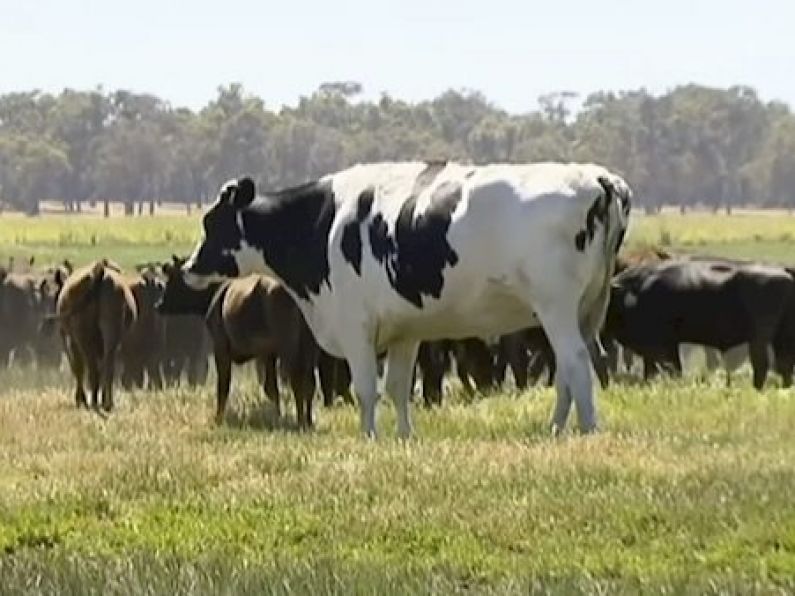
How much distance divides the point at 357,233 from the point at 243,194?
6.62 ft

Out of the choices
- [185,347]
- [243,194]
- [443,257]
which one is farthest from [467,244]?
[185,347]

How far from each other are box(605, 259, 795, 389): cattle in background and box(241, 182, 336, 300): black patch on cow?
6982 millimetres

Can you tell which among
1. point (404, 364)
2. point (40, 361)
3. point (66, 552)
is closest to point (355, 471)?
point (66, 552)

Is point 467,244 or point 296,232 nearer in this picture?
point 467,244

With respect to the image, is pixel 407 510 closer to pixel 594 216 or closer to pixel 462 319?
pixel 594 216

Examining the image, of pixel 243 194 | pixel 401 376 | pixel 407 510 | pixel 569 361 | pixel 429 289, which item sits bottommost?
pixel 401 376

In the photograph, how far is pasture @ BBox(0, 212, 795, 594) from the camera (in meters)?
9.41

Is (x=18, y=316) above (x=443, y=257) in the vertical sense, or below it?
below

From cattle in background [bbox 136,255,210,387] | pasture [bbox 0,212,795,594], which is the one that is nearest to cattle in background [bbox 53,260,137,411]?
pasture [bbox 0,212,795,594]

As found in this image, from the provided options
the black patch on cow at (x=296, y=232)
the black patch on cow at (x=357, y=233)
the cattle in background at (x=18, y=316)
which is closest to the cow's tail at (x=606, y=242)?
the black patch on cow at (x=357, y=233)

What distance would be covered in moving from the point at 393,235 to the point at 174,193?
13097 cm

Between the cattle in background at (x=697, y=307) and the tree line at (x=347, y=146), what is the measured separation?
109229mm

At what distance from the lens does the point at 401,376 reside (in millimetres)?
18016

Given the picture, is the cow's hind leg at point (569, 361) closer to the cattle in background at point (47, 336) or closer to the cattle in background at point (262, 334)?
the cattle in background at point (262, 334)
